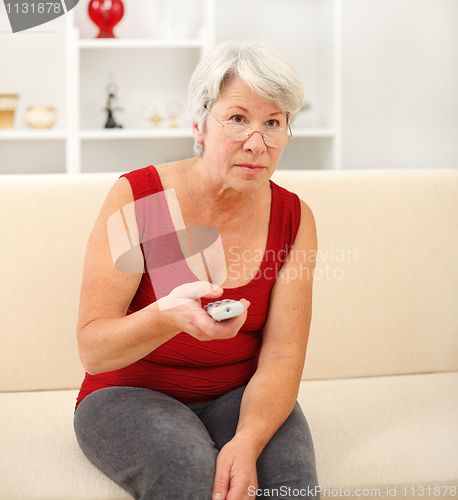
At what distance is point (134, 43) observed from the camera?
2.28 m

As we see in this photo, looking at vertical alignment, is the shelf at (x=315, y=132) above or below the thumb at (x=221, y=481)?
above

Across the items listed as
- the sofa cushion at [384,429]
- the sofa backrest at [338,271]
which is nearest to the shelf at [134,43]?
the sofa backrest at [338,271]

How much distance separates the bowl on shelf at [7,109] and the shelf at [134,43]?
35 cm

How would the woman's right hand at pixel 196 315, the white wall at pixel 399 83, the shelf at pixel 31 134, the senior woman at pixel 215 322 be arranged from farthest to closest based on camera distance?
the white wall at pixel 399 83
the shelf at pixel 31 134
the senior woman at pixel 215 322
the woman's right hand at pixel 196 315

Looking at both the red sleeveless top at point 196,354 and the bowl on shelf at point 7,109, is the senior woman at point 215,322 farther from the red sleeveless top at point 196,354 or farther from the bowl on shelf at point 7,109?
the bowl on shelf at point 7,109

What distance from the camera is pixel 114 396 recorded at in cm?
101

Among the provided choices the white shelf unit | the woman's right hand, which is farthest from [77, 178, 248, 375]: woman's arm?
the white shelf unit

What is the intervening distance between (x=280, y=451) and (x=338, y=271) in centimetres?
68

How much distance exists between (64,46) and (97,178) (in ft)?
4.05

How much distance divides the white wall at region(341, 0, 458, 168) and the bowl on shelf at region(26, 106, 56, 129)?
4.31ft

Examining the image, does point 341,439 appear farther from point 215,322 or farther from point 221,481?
point 215,322

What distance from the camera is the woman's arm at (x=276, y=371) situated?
2.93ft

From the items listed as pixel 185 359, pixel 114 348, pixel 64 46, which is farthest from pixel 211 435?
pixel 64 46

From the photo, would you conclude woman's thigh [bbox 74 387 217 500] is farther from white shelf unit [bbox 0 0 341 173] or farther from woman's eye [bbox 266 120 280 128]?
white shelf unit [bbox 0 0 341 173]
